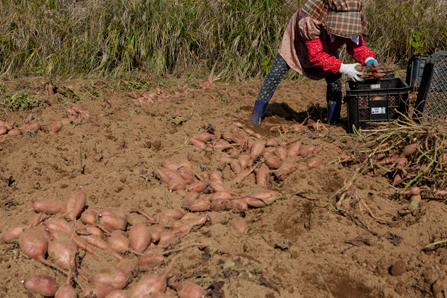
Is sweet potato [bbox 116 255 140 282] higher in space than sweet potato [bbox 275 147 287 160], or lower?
higher

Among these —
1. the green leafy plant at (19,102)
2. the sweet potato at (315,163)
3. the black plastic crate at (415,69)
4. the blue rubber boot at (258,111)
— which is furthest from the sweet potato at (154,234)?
the green leafy plant at (19,102)

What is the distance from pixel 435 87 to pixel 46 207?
2.70 metres

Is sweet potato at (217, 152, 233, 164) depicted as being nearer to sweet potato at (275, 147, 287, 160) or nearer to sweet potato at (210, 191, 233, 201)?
sweet potato at (275, 147, 287, 160)

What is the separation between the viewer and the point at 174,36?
5.21m

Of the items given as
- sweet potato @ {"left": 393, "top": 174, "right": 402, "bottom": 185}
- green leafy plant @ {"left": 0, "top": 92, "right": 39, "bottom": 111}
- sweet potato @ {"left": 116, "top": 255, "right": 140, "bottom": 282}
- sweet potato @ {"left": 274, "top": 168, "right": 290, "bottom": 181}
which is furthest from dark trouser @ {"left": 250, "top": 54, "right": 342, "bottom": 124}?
green leafy plant @ {"left": 0, "top": 92, "right": 39, "bottom": 111}

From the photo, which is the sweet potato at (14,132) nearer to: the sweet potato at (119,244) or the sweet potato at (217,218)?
the sweet potato at (119,244)

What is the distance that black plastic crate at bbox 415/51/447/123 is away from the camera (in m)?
2.68

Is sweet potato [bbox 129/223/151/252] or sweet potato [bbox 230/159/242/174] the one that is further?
sweet potato [bbox 230/159/242/174]

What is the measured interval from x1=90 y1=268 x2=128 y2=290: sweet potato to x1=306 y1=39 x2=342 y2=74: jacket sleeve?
7.26 feet

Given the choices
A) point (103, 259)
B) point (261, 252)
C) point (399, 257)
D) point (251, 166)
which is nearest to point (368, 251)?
point (399, 257)

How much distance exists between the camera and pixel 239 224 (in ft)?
6.34

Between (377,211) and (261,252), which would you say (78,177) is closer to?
(261,252)

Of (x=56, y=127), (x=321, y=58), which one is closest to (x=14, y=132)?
(x=56, y=127)

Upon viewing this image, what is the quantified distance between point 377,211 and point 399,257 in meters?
0.39
